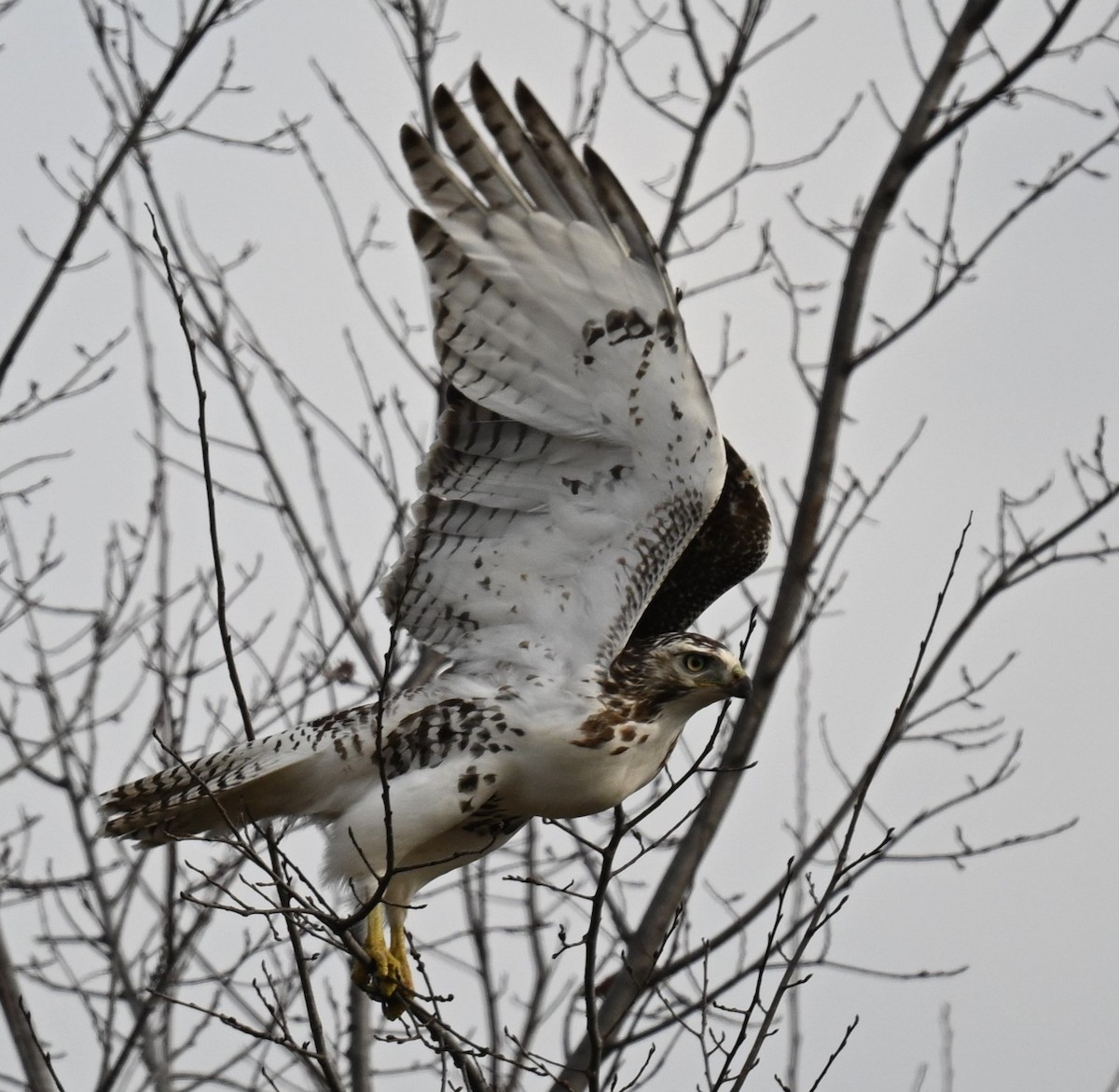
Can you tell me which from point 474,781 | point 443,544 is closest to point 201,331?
point 443,544

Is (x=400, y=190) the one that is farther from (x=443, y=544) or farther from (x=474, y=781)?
(x=474, y=781)

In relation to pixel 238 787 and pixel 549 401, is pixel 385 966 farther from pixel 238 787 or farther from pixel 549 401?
pixel 549 401

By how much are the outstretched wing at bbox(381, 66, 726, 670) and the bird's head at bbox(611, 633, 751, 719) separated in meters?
0.12

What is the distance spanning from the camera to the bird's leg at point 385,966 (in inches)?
167

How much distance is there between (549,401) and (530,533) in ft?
1.27

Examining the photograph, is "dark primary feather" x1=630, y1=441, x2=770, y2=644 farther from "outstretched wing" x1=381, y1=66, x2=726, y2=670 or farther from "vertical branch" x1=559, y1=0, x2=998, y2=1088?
"outstretched wing" x1=381, y1=66, x2=726, y2=670

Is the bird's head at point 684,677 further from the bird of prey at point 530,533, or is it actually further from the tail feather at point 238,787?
the tail feather at point 238,787

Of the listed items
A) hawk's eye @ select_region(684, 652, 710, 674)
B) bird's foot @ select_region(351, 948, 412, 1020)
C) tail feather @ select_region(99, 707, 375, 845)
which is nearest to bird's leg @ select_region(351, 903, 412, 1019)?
bird's foot @ select_region(351, 948, 412, 1020)

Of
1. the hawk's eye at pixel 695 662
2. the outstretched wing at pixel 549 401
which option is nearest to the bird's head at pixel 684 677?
the hawk's eye at pixel 695 662

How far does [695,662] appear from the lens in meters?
4.59

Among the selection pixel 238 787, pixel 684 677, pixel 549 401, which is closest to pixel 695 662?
pixel 684 677

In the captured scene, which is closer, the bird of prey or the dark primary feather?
the bird of prey

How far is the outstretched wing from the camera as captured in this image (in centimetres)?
448

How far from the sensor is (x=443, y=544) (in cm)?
483
